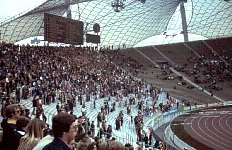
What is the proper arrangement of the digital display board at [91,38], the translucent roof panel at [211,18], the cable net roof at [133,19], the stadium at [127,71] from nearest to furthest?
the stadium at [127,71], the digital display board at [91,38], the cable net roof at [133,19], the translucent roof panel at [211,18]

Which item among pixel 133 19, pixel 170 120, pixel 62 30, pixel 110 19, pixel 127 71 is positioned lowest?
pixel 170 120

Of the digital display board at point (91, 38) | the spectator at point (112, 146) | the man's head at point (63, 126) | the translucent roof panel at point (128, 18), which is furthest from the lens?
the translucent roof panel at point (128, 18)

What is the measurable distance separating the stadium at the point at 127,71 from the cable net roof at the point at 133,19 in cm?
18

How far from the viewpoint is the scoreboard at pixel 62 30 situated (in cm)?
3506

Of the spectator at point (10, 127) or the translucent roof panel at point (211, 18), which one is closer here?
the spectator at point (10, 127)

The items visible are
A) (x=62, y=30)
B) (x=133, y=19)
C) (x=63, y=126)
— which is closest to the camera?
(x=63, y=126)

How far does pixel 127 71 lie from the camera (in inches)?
1882

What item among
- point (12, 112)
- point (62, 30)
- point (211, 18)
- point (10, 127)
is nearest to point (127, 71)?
point (62, 30)

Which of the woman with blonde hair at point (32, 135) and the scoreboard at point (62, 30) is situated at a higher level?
the scoreboard at point (62, 30)

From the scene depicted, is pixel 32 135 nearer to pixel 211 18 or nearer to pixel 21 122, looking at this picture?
pixel 21 122

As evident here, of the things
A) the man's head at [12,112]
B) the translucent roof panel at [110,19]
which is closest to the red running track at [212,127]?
the man's head at [12,112]

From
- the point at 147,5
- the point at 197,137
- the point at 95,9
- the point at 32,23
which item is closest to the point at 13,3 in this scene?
the point at 32,23

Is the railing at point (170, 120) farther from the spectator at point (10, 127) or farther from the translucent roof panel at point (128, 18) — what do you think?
the translucent roof panel at point (128, 18)

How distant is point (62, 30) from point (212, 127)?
56.5 feet
